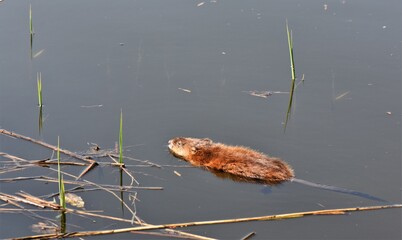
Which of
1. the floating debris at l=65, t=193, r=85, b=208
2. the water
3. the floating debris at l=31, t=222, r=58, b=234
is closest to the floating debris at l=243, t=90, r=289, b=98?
the water

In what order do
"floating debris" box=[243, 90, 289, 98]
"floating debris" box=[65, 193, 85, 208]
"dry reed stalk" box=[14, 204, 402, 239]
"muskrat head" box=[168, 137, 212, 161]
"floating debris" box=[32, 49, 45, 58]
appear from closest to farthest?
"dry reed stalk" box=[14, 204, 402, 239] < "floating debris" box=[65, 193, 85, 208] < "muskrat head" box=[168, 137, 212, 161] < "floating debris" box=[243, 90, 289, 98] < "floating debris" box=[32, 49, 45, 58]

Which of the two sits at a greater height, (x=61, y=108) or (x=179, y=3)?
(x=179, y=3)

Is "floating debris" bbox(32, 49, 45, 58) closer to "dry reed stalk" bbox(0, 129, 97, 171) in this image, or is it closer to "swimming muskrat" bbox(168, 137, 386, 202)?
"dry reed stalk" bbox(0, 129, 97, 171)

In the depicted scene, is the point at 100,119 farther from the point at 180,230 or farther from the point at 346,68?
the point at 346,68

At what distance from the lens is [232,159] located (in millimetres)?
6602

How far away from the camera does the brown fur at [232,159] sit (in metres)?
6.33

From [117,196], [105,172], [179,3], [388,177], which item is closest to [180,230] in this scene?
[117,196]

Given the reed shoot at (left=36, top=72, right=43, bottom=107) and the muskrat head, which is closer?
the muskrat head

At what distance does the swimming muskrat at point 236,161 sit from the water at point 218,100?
0.10m

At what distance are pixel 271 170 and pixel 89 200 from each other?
159 cm

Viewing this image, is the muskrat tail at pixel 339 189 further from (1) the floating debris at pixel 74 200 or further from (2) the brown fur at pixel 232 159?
(1) the floating debris at pixel 74 200

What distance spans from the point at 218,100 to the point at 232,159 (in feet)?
3.76

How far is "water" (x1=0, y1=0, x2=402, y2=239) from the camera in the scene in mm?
5973

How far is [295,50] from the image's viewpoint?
8492 mm
